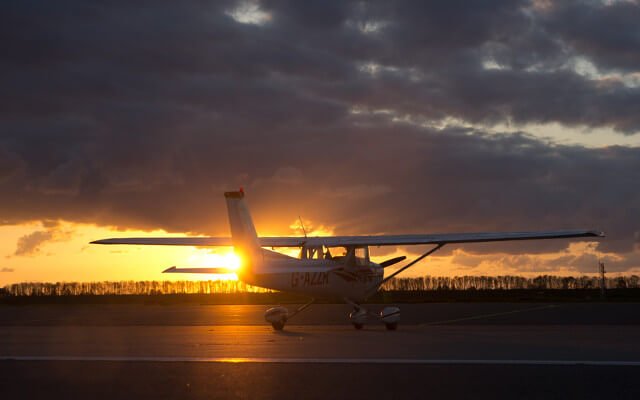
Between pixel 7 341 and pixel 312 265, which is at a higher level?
pixel 312 265

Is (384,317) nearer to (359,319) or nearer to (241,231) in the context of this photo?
(359,319)

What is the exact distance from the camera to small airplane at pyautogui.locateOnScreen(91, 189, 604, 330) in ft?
73.8

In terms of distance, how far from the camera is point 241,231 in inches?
893

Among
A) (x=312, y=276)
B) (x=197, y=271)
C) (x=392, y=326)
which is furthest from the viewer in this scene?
(x=197, y=271)

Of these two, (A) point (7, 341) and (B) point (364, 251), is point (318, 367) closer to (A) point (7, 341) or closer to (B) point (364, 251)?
(A) point (7, 341)

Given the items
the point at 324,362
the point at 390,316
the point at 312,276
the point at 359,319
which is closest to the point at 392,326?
the point at 390,316

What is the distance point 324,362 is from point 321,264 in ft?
35.9

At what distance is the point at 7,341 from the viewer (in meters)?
18.2

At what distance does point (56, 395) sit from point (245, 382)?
2345mm

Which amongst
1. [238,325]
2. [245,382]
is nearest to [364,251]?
[238,325]

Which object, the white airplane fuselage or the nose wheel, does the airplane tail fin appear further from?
the nose wheel

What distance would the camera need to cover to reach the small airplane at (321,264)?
2250cm

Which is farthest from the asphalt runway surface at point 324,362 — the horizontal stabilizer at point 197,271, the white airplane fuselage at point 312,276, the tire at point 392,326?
the horizontal stabilizer at point 197,271

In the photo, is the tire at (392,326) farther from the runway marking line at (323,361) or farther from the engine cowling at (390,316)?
the runway marking line at (323,361)
